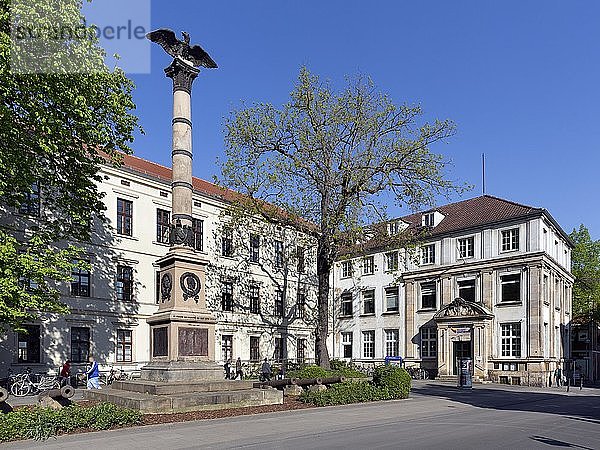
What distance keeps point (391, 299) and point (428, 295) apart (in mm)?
4229

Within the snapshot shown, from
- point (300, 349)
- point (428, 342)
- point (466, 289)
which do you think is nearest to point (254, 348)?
point (300, 349)

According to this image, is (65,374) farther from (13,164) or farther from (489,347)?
(489,347)

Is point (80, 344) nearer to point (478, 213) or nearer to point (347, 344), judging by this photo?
point (347, 344)

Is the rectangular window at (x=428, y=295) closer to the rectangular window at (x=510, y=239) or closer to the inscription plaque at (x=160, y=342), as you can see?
the rectangular window at (x=510, y=239)

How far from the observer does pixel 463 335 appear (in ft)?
142

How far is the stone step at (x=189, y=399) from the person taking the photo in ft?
52.3

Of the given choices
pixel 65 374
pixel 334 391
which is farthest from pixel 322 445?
pixel 65 374

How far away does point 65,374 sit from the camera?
94.7 feet

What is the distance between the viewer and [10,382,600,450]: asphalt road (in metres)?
12.4

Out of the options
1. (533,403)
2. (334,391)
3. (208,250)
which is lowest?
(533,403)

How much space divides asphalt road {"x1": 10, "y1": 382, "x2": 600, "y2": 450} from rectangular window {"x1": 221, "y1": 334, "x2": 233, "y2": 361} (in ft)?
81.7

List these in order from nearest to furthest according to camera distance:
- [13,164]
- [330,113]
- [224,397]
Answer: [224,397], [13,164], [330,113]

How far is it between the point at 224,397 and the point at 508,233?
30.7 m

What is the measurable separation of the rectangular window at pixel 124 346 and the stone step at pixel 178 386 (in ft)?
56.7
